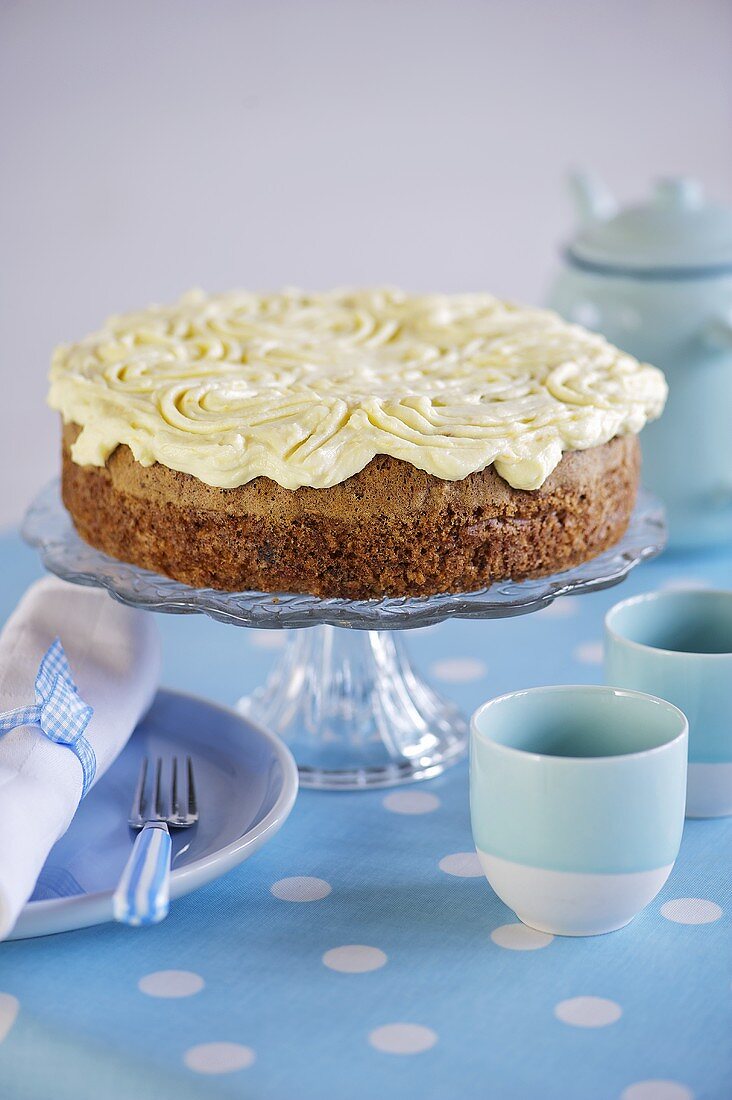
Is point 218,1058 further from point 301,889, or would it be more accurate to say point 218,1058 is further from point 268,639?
point 268,639

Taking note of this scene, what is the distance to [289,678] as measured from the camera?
1417 millimetres

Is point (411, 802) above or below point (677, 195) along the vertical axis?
below

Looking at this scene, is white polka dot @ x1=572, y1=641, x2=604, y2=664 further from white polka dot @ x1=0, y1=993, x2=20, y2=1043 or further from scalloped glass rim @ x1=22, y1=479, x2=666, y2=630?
white polka dot @ x1=0, y1=993, x2=20, y2=1043

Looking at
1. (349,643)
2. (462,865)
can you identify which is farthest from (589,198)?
(462,865)

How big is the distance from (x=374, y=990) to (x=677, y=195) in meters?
1.17

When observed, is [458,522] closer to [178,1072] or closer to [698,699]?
[698,699]

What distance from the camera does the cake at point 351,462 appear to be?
112 cm

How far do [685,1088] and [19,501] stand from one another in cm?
239

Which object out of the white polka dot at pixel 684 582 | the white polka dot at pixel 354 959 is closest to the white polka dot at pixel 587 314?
the white polka dot at pixel 684 582

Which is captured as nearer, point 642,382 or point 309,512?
point 309,512

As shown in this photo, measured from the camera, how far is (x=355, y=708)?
4.53 ft

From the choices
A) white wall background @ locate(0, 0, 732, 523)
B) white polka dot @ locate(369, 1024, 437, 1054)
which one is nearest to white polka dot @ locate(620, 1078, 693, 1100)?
white polka dot @ locate(369, 1024, 437, 1054)

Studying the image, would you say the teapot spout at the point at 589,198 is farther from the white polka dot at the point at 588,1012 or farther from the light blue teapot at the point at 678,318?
the white polka dot at the point at 588,1012

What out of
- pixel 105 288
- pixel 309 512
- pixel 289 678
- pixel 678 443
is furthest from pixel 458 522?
pixel 105 288
